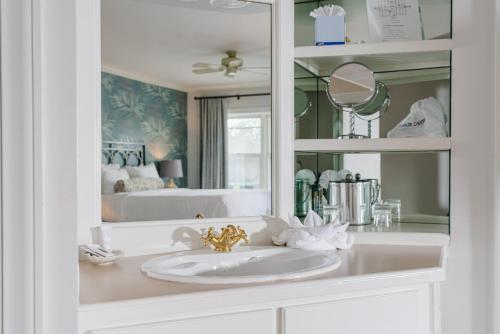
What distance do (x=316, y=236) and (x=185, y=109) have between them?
65cm

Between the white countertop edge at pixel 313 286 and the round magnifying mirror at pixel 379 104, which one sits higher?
the round magnifying mirror at pixel 379 104

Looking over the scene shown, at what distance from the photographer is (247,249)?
167cm

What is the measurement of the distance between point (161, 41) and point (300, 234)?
0.83 meters

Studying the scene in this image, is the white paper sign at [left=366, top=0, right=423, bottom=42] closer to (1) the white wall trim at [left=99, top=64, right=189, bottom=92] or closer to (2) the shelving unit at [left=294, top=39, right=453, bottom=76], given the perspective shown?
(2) the shelving unit at [left=294, top=39, right=453, bottom=76]

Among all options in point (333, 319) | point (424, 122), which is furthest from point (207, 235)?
point (424, 122)

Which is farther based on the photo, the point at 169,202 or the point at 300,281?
the point at 169,202

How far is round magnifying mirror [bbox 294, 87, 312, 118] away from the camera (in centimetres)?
→ 191

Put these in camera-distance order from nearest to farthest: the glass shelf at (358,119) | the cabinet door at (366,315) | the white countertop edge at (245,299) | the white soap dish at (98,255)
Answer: the white countertop edge at (245,299) → the cabinet door at (366,315) → the white soap dish at (98,255) → the glass shelf at (358,119)

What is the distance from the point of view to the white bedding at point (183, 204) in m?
1.59

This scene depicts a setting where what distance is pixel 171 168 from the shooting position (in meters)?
1.73

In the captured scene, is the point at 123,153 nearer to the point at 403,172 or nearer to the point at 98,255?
the point at 98,255

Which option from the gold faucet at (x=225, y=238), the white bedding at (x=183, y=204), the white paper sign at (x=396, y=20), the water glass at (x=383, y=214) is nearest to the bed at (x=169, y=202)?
the white bedding at (x=183, y=204)

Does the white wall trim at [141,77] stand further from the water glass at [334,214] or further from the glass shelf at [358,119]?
the water glass at [334,214]

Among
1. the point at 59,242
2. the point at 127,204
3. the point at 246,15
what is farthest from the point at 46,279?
the point at 246,15
